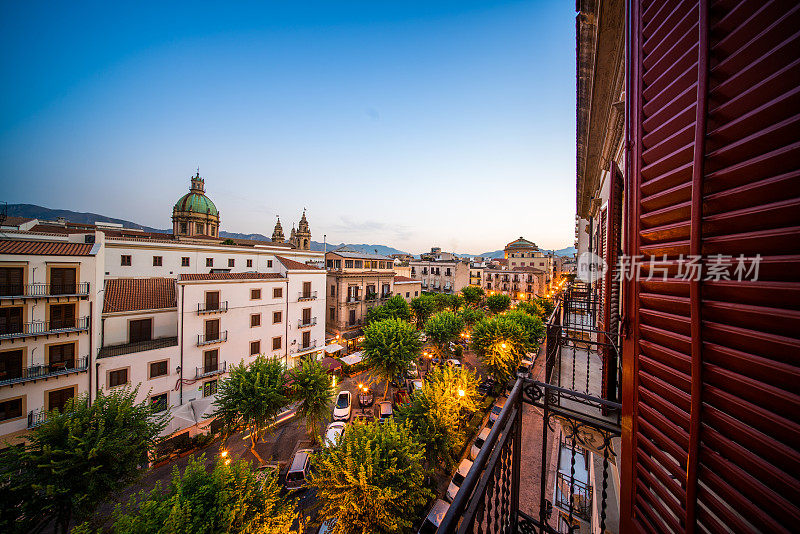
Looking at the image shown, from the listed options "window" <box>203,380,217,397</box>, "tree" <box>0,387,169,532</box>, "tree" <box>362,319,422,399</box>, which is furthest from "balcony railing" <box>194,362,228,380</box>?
"tree" <box>362,319,422,399</box>

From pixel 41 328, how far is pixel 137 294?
14.5 ft

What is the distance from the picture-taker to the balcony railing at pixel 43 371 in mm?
10648

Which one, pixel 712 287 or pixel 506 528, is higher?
pixel 712 287

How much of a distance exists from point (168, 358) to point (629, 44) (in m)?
19.9

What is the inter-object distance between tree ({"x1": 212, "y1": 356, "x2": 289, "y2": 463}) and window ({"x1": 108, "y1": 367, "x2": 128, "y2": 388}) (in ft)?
16.9

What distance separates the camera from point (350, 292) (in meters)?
28.1

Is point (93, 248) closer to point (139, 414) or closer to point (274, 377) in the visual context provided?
point (139, 414)

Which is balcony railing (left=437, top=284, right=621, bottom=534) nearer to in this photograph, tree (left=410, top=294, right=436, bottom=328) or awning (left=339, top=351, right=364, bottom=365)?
awning (left=339, top=351, right=364, bottom=365)

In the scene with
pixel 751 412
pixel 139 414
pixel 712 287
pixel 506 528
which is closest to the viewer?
pixel 751 412

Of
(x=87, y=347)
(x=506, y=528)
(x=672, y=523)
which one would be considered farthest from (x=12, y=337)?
(x=672, y=523)

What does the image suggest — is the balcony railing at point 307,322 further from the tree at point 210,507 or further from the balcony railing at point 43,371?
the tree at point 210,507

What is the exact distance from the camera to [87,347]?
1222 centimetres

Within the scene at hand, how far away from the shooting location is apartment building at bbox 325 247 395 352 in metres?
27.1

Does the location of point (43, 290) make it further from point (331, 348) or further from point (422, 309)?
point (422, 309)
